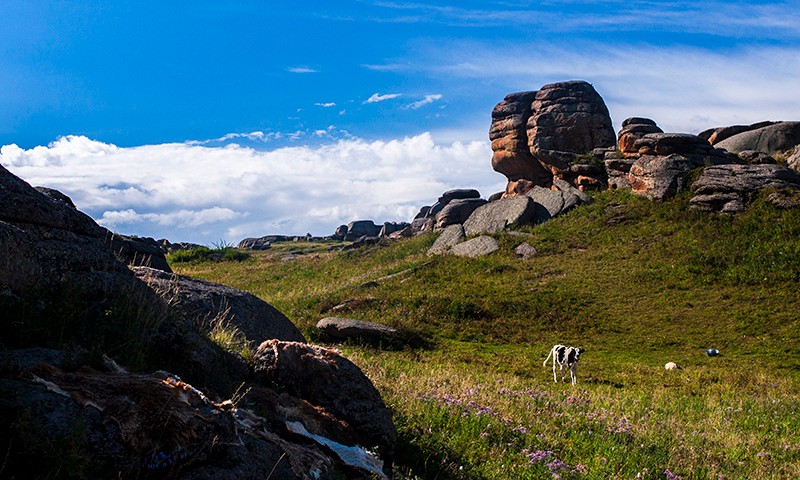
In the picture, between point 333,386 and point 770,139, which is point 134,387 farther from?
point 770,139

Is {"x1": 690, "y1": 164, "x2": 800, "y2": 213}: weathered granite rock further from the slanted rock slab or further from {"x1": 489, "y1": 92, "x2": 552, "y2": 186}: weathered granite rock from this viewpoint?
the slanted rock slab

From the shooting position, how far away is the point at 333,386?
773 cm

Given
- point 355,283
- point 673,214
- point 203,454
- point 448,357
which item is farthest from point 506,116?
point 203,454

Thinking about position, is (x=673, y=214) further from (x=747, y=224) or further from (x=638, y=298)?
(x=638, y=298)

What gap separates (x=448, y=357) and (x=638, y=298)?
12.2 metres

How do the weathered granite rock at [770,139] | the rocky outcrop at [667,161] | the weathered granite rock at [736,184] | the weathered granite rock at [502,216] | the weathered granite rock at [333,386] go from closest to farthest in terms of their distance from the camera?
the weathered granite rock at [333,386]
the weathered granite rock at [736,184]
the rocky outcrop at [667,161]
the weathered granite rock at [502,216]
the weathered granite rock at [770,139]

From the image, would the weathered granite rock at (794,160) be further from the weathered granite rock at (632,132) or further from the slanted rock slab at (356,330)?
the slanted rock slab at (356,330)

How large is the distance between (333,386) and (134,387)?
302 centimetres

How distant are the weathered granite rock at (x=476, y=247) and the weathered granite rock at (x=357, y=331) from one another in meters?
16.3

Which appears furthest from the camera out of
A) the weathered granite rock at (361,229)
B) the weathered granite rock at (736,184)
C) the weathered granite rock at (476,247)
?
the weathered granite rock at (361,229)

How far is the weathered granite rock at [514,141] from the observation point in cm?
5975

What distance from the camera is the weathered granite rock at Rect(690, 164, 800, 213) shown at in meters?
38.4

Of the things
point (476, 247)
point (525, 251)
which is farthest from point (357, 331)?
point (476, 247)

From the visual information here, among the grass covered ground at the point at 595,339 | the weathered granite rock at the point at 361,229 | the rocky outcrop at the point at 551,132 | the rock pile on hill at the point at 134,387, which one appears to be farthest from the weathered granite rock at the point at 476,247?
the weathered granite rock at the point at 361,229
